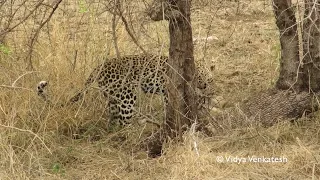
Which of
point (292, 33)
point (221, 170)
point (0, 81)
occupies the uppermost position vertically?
point (292, 33)

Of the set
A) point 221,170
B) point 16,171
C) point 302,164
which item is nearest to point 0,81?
point 16,171

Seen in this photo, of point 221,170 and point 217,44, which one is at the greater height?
point 217,44

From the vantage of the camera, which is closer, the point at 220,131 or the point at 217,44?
the point at 220,131

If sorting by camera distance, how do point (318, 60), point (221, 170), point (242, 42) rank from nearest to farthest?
point (221, 170)
point (318, 60)
point (242, 42)

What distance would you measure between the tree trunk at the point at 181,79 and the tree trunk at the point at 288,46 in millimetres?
1024

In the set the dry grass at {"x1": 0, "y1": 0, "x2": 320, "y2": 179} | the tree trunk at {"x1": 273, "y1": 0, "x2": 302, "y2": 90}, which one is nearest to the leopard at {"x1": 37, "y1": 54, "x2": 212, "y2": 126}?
the dry grass at {"x1": 0, "y1": 0, "x2": 320, "y2": 179}

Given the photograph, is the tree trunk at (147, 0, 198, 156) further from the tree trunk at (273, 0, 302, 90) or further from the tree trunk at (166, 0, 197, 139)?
the tree trunk at (273, 0, 302, 90)

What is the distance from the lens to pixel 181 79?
16.2 ft

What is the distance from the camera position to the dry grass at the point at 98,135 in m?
4.49

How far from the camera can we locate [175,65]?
4910 millimetres

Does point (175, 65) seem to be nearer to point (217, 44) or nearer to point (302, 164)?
point (302, 164)

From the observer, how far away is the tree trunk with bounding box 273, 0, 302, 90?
17.8 feet

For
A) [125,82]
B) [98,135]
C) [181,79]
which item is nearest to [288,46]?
[181,79]

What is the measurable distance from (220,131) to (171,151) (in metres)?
0.58
